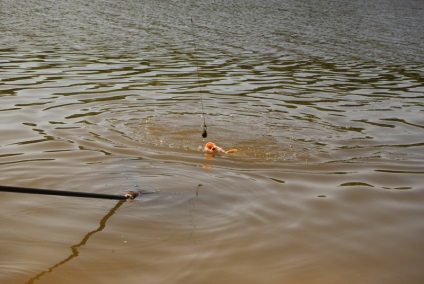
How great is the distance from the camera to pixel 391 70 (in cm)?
1457

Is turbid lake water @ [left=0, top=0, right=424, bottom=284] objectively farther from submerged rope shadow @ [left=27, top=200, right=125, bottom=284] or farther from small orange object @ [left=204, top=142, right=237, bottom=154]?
small orange object @ [left=204, top=142, right=237, bottom=154]

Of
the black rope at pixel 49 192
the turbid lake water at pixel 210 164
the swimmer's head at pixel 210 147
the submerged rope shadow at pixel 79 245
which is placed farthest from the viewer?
the swimmer's head at pixel 210 147

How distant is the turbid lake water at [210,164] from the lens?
4461 millimetres

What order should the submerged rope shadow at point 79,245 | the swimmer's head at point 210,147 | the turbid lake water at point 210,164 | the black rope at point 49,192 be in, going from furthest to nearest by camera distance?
the swimmer's head at point 210,147, the turbid lake water at point 210,164, the submerged rope shadow at point 79,245, the black rope at point 49,192

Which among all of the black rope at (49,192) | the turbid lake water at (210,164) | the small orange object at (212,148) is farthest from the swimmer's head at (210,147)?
the black rope at (49,192)

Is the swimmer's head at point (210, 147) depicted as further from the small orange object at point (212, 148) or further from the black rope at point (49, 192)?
the black rope at point (49, 192)

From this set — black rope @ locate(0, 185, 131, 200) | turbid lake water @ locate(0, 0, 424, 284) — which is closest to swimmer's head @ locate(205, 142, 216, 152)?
turbid lake water @ locate(0, 0, 424, 284)

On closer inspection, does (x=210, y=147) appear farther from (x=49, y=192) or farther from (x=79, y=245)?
(x=49, y=192)

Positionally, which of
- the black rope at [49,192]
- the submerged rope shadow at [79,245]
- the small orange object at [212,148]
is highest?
the black rope at [49,192]

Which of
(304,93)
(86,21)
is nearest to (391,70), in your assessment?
(304,93)

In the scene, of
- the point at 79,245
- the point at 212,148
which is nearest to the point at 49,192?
the point at 79,245

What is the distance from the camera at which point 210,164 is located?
6.77m

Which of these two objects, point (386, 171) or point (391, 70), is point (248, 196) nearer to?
point (386, 171)

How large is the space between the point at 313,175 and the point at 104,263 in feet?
9.78
